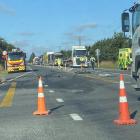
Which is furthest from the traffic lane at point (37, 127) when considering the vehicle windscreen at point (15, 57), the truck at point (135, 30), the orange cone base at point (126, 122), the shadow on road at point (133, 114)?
the vehicle windscreen at point (15, 57)

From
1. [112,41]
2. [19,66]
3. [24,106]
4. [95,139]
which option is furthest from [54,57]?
[95,139]

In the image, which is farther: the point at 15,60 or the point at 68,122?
the point at 15,60

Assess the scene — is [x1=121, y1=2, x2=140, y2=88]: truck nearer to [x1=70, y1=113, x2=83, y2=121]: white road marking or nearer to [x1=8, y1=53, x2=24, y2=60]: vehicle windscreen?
[x1=70, y1=113, x2=83, y2=121]: white road marking

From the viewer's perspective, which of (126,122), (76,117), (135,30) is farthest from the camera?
(135,30)

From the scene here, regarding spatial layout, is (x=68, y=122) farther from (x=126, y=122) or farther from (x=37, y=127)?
(x=126, y=122)

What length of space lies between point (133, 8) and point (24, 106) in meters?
4.71

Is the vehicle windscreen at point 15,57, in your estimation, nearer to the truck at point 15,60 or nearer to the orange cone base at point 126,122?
the truck at point 15,60

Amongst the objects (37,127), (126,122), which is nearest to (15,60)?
(37,127)

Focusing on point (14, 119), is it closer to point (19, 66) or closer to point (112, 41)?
point (19, 66)

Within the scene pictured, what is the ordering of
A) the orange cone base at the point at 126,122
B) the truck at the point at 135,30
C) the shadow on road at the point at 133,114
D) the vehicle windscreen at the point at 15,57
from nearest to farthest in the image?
1. the orange cone base at the point at 126,122
2. the shadow on road at the point at 133,114
3. the truck at the point at 135,30
4. the vehicle windscreen at the point at 15,57

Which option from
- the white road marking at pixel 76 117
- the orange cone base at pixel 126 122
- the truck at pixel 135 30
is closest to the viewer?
the orange cone base at pixel 126 122

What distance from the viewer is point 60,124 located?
1269cm

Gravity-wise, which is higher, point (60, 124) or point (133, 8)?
point (133, 8)

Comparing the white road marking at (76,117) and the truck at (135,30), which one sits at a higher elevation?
the truck at (135,30)
